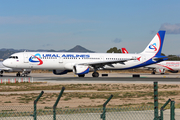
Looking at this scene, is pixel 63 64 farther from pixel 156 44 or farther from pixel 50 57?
pixel 156 44

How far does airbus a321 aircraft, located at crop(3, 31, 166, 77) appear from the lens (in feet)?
155

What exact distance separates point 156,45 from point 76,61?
18793mm

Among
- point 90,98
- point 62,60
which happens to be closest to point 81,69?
point 62,60

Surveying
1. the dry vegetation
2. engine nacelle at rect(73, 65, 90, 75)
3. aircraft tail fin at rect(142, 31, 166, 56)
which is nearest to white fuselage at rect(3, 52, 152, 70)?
engine nacelle at rect(73, 65, 90, 75)

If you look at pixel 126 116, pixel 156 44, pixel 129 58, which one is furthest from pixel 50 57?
pixel 126 116

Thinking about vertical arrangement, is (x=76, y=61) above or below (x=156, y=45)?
below

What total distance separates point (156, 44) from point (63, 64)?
70.1 ft

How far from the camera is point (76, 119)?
1080cm

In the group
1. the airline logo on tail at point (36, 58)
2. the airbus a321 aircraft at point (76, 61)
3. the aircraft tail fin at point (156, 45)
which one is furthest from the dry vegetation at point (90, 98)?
the aircraft tail fin at point (156, 45)

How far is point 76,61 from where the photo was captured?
165ft

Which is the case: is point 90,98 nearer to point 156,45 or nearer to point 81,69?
point 81,69

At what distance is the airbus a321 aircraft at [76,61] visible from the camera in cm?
4734

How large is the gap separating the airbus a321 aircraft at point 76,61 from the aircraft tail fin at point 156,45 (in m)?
1.47

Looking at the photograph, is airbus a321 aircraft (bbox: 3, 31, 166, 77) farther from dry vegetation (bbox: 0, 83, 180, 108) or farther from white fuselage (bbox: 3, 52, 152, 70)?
dry vegetation (bbox: 0, 83, 180, 108)
